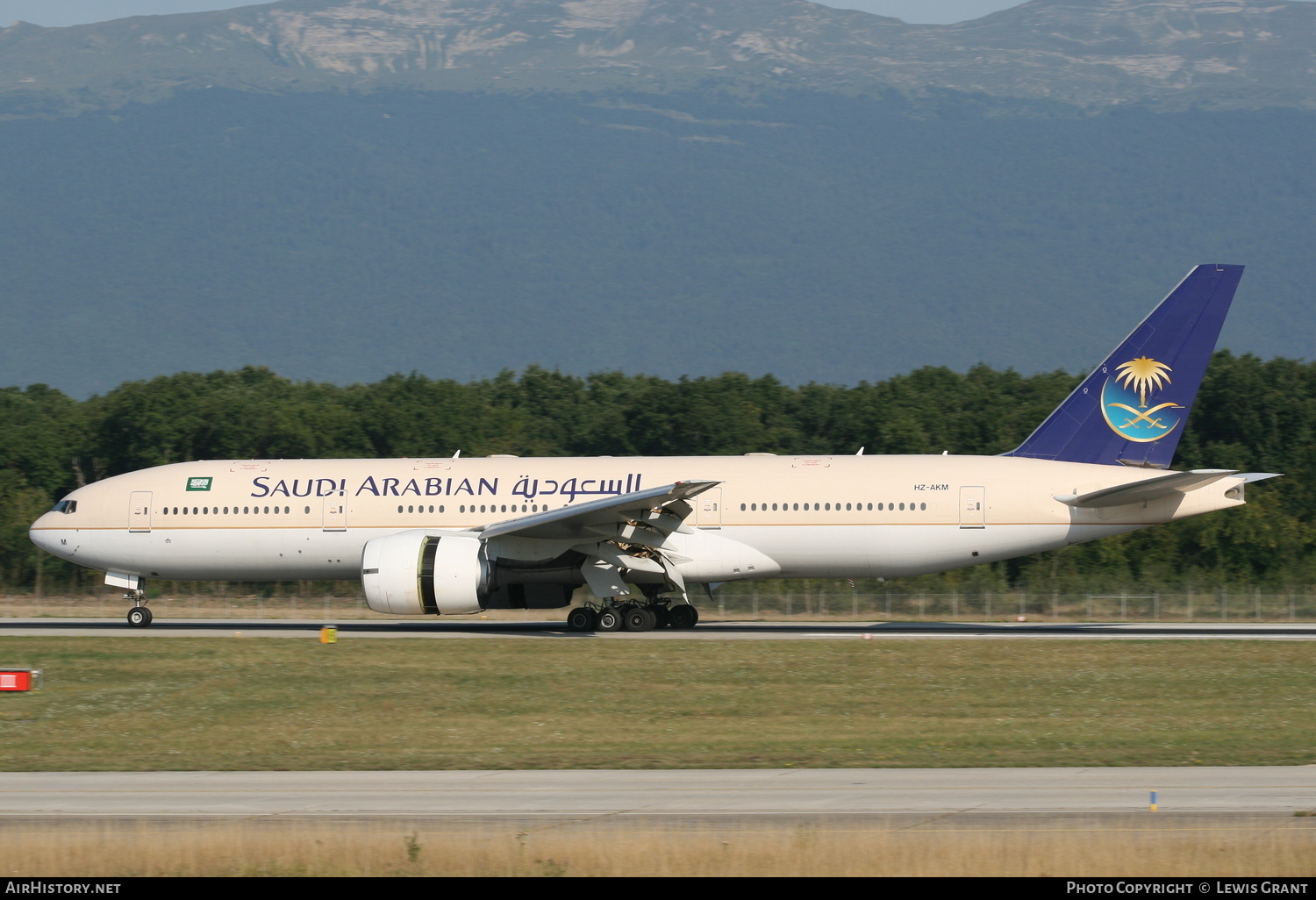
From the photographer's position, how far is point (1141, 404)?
31578mm

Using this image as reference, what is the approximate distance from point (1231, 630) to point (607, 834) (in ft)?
79.9

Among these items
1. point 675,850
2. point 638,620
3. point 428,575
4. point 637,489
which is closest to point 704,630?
point 638,620

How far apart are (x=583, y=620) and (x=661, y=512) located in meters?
2.84

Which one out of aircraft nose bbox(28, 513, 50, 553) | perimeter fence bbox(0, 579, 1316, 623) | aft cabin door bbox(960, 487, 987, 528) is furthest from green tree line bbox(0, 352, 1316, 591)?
aft cabin door bbox(960, 487, 987, 528)

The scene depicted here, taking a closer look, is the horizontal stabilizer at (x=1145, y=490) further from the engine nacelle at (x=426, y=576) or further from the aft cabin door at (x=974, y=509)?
the engine nacelle at (x=426, y=576)

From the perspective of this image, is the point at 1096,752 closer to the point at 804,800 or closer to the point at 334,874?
the point at 804,800

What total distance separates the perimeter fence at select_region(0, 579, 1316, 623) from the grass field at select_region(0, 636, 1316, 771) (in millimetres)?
10085

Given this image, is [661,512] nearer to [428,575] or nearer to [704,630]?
[704,630]

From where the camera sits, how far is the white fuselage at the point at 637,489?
30828 millimetres

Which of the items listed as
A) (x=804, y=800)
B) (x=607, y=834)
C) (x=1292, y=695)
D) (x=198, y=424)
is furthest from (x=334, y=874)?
(x=198, y=424)

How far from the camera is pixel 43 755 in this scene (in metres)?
17.8

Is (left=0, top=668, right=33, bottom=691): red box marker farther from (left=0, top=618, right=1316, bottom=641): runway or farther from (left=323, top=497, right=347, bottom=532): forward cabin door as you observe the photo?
(left=323, top=497, right=347, bottom=532): forward cabin door

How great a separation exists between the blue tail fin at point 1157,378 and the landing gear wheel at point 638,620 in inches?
366

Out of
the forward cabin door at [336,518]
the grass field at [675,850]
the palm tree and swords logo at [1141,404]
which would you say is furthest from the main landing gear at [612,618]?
the grass field at [675,850]
